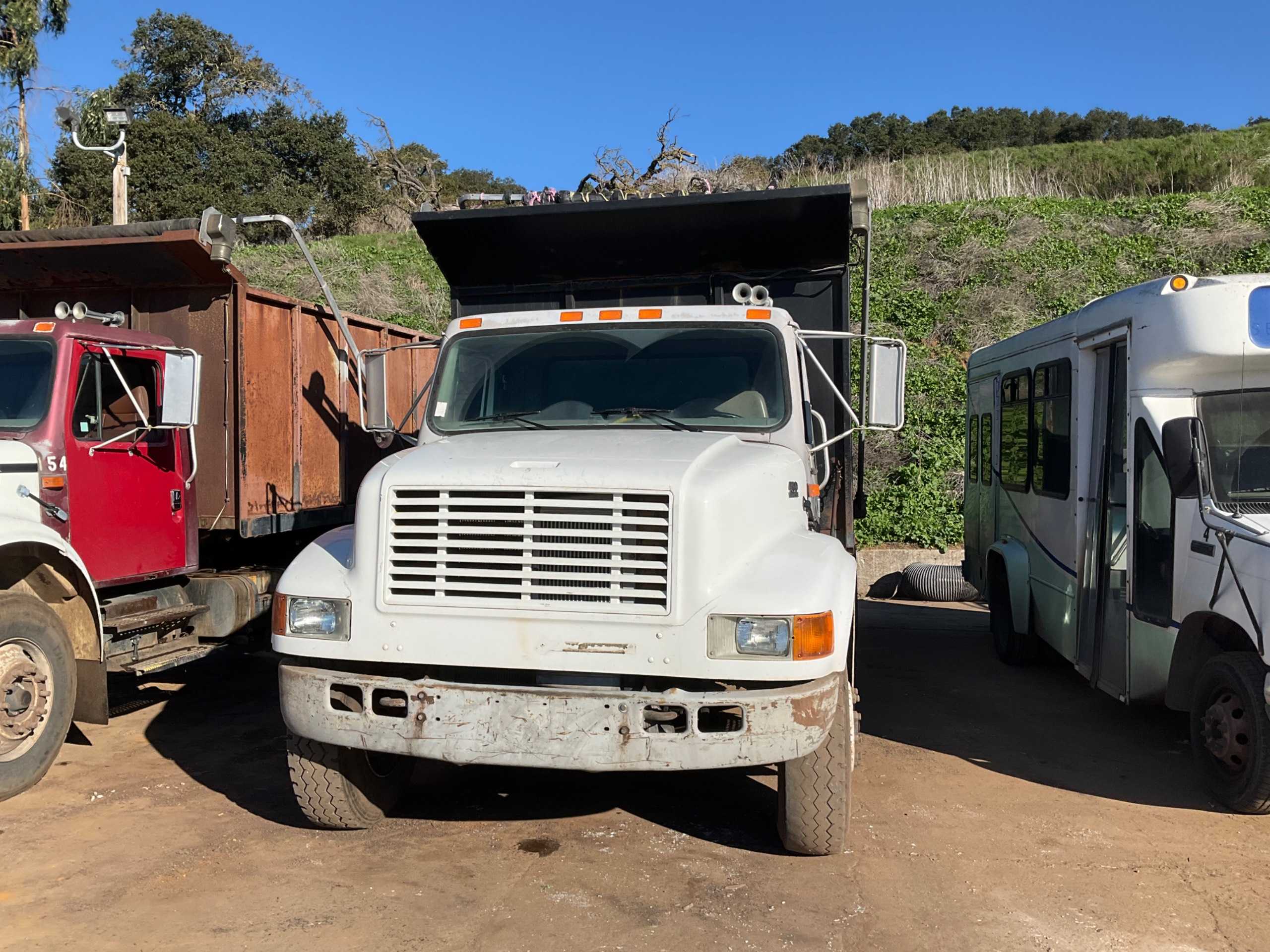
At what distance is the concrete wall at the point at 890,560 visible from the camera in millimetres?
13609

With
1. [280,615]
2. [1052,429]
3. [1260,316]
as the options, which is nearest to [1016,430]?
[1052,429]

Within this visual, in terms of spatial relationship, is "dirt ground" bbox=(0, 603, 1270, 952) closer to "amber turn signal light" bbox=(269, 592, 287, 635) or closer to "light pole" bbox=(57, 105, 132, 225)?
"amber turn signal light" bbox=(269, 592, 287, 635)

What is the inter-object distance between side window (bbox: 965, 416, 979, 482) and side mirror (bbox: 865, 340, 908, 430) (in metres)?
5.01

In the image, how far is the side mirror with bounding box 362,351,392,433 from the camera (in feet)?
19.7

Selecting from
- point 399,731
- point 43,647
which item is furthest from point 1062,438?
point 43,647

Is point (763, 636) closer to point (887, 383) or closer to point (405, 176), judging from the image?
point (887, 383)

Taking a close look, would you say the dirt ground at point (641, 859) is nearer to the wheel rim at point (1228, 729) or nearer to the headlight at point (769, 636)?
the wheel rim at point (1228, 729)

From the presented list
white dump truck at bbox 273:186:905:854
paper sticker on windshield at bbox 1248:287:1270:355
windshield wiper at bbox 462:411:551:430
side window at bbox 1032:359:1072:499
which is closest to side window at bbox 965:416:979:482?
side window at bbox 1032:359:1072:499

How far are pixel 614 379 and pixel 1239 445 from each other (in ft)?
10.8

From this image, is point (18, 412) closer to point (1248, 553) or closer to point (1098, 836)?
point (1098, 836)

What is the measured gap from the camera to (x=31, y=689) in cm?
538

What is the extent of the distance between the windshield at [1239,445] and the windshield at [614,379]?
2.34 metres

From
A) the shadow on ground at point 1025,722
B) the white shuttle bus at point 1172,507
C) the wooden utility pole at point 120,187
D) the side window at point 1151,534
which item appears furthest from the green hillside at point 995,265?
the side window at point 1151,534

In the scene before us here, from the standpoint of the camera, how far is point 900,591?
42.1 feet
